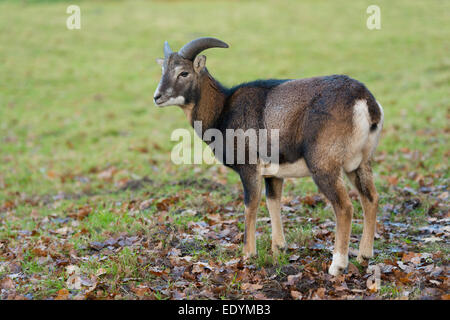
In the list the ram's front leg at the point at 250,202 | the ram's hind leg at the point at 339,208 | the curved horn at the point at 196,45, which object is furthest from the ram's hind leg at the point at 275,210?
the curved horn at the point at 196,45

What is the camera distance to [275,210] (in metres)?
6.51

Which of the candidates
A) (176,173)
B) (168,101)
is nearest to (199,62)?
(168,101)

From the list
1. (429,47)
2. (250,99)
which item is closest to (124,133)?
(250,99)

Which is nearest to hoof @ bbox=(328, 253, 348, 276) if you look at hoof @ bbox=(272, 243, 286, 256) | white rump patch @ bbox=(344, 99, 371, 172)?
hoof @ bbox=(272, 243, 286, 256)

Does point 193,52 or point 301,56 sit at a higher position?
point 301,56

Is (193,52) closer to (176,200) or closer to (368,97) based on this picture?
(368,97)

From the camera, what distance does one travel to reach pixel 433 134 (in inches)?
488

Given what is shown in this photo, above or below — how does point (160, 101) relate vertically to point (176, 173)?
above

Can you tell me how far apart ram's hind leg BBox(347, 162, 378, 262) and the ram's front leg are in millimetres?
1153

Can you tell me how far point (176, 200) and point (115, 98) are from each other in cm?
1369

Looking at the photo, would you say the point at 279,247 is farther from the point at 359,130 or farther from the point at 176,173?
the point at 176,173

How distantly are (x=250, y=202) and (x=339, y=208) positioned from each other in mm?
1152

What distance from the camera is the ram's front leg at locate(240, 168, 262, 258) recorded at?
20.0ft

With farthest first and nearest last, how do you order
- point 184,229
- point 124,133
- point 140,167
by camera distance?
point 124,133 → point 140,167 → point 184,229
